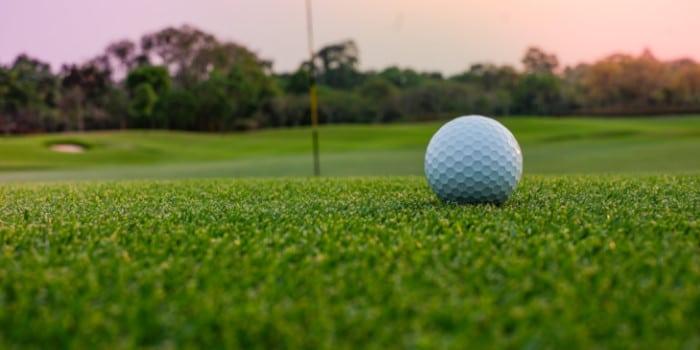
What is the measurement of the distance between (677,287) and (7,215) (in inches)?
205

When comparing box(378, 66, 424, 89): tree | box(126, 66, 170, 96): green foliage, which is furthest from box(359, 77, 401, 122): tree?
box(126, 66, 170, 96): green foliage

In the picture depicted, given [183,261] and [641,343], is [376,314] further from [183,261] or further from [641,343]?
[183,261]

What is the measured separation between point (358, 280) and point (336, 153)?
2731cm

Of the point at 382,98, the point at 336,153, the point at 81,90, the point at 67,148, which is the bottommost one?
the point at 336,153

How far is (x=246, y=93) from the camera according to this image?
6259 cm

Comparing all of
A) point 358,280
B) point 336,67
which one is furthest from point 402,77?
point 358,280

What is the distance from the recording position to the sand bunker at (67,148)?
3244 centimetres

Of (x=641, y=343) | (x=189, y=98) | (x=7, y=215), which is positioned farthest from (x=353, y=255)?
(x=189, y=98)

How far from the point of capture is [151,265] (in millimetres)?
2992

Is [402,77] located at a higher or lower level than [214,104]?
higher

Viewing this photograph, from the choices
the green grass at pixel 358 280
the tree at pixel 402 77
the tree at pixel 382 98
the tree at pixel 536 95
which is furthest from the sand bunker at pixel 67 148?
the tree at pixel 402 77

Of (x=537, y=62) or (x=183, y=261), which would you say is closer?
(x=183, y=261)

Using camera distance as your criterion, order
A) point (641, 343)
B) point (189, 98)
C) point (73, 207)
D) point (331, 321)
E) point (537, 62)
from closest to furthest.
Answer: point (641, 343) → point (331, 321) → point (73, 207) → point (189, 98) → point (537, 62)

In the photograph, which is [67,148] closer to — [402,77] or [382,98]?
[382,98]
